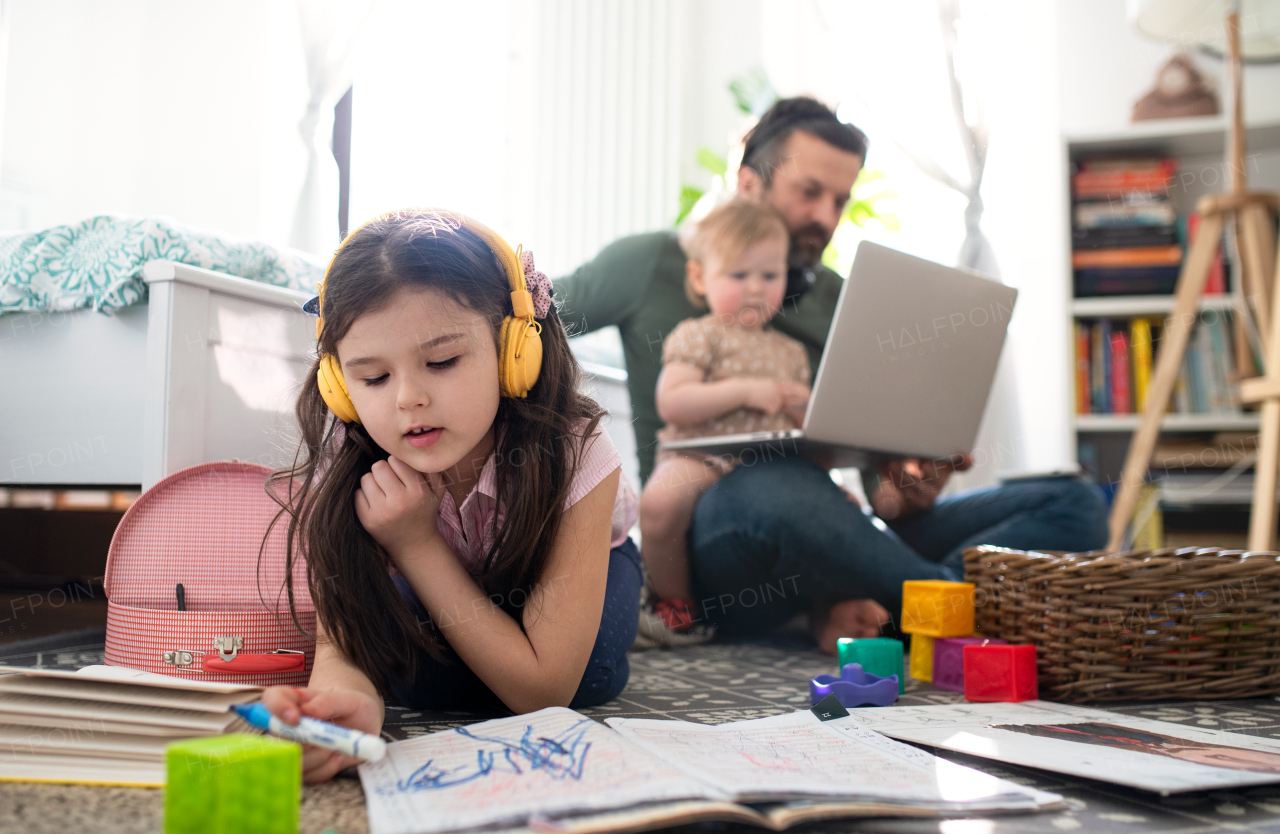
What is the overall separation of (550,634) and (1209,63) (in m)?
2.70

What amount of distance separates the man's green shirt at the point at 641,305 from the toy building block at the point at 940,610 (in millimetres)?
589

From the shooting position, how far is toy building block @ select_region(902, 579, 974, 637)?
3.88 feet

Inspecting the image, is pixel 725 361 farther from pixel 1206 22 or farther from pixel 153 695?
pixel 1206 22

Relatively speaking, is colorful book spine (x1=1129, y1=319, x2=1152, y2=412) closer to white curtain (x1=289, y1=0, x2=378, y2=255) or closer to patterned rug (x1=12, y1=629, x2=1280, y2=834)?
patterned rug (x1=12, y1=629, x2=1280, y2=834)

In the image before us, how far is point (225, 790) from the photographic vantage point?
520mm

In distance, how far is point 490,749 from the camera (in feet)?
2.21

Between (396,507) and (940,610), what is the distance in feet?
2.38

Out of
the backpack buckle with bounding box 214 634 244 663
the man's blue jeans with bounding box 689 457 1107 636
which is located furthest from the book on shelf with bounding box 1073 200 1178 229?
the backpack buckle with bounding box 214 634 244 663

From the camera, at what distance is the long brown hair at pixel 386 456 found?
83 cm

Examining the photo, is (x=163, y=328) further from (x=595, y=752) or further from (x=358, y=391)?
(x=595, y=752)

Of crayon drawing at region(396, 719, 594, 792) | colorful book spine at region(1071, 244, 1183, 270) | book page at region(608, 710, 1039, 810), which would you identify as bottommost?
book page at region(608, 710, 1039, 810)

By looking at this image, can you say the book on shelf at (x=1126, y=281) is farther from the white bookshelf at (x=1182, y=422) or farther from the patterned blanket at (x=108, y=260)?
the patterned blanket at (x=108, y=260)

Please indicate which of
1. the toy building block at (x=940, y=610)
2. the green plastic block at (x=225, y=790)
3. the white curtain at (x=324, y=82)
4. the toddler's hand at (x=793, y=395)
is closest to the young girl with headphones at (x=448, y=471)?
the green plastic block at (x=225, y=790)

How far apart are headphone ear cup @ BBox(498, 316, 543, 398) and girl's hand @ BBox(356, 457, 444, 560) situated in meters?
0.12
